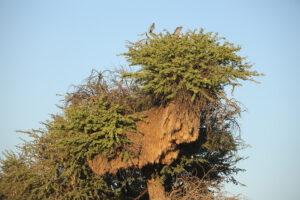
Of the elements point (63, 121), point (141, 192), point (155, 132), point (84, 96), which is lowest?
point (141, 192)

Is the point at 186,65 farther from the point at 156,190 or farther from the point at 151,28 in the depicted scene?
the point at 156,190

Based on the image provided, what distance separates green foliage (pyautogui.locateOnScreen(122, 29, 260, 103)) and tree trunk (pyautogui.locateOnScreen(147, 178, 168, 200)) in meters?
4.75

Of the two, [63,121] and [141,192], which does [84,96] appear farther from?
[141,192]

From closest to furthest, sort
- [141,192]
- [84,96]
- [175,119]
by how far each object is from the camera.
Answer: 1. [175,119]
2. [84,96]
3. [141,192]

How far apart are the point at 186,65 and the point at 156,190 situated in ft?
23.0

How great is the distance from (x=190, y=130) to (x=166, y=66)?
319cm

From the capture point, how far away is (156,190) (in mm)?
22531

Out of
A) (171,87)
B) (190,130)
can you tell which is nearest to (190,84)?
(171,87)

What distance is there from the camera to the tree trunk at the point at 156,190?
22359 millimetres

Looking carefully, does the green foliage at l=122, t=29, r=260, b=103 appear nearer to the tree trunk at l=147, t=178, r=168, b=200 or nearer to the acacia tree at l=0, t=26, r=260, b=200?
the acacia tree at l=0, t=26, r=260, b=200

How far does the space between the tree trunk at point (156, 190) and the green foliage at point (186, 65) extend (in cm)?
475

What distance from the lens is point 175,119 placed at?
65.1ft

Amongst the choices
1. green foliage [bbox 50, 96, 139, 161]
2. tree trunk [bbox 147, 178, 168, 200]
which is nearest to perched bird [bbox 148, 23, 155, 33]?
green foliage [bbox 50, 96, 139, 161]

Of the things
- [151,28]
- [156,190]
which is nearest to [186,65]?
[151,28]
